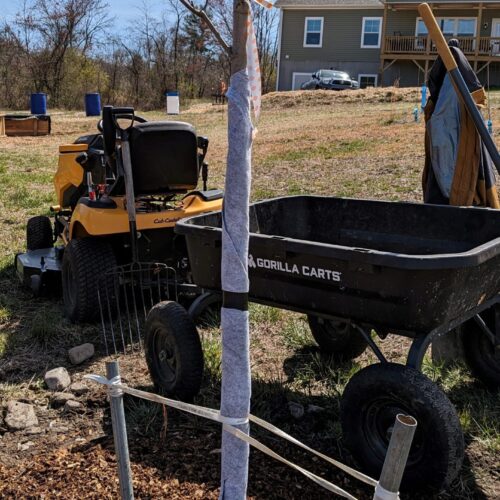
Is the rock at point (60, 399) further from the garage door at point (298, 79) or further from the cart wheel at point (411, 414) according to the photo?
the garage door at point (298, 79)

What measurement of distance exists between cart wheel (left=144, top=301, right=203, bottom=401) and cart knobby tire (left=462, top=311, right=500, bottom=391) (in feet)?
4.56

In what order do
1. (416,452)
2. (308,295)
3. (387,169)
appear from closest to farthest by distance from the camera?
(416,452)
(308,295)
(387,169)

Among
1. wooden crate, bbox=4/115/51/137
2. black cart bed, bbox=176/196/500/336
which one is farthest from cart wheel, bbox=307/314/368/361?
wooden crate, bbox=4/115/51/137

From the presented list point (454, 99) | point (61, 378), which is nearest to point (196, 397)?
point (61, 378)

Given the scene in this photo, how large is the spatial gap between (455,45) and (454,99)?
36 centimetres

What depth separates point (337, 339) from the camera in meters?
3.93

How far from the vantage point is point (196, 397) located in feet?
11.2

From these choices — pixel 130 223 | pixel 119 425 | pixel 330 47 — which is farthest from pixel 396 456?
pixel 330 47

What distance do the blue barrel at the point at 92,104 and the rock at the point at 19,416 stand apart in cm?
2151

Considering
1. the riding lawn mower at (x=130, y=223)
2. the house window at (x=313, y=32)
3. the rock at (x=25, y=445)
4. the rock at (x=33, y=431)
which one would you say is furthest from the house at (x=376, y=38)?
the rock at (x=25, y=445)

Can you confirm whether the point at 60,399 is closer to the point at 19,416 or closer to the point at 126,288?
the point at 19,416

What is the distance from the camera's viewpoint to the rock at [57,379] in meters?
3.58

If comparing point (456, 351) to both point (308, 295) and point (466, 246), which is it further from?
point (308, 295)

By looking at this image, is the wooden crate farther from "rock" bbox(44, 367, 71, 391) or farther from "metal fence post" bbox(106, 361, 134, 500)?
"metal fence post" bbox(106, 361, 134, 500)
